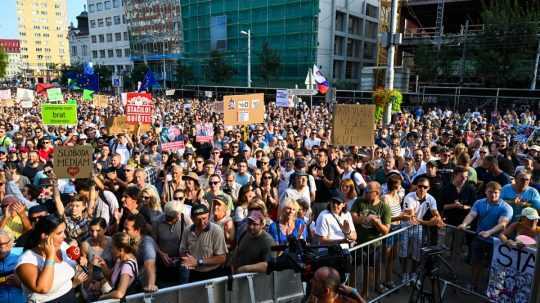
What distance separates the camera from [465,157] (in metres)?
6.27

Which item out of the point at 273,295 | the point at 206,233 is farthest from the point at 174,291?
the point at 273,295

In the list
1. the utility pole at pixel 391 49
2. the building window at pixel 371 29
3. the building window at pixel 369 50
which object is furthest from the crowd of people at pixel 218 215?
the building window at pixel 371 29

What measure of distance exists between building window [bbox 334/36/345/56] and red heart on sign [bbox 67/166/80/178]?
4845 cm

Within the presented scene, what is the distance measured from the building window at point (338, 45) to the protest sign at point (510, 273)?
161ft

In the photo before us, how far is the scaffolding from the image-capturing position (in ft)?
159

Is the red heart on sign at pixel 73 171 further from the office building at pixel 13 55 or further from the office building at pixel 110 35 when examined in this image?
the office building at pixel 13 55

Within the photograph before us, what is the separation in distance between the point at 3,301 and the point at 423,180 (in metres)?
4.95

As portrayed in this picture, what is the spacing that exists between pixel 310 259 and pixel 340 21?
2085 inches

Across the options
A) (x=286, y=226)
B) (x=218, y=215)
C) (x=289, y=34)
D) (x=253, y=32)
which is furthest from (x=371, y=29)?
(x=218, y=215)

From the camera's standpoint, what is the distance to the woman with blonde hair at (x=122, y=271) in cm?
346

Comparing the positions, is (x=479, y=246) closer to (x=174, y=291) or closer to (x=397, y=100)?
(x=174, y=291)

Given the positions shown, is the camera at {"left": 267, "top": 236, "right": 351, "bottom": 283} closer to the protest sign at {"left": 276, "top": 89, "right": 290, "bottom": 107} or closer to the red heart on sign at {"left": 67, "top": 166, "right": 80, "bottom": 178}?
the red heart on sign at {"left": 67, "top": 166, "right": 80, "bottom": 178}

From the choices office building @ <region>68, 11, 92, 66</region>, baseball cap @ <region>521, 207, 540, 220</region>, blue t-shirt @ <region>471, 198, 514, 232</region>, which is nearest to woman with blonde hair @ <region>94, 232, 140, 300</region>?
blue t-shirt @ <region>471, 198, 514, 232</region>

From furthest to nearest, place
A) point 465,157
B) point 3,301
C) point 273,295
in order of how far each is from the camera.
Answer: point 465,157, point 273,295, point 3,301
